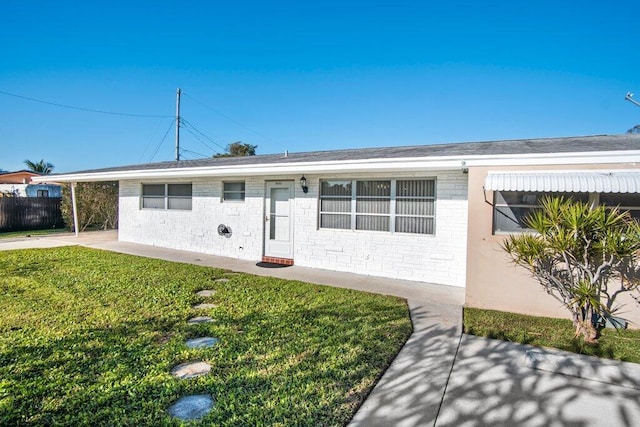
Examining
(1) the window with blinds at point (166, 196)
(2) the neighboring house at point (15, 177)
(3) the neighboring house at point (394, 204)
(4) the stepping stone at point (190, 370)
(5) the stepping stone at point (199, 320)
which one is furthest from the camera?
(2) the neighboring house at point (15, 177)

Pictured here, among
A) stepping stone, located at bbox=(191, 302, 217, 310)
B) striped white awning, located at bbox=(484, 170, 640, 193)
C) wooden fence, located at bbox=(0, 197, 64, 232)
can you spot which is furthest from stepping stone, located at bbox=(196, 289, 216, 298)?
wooden fence, located at bbox=(0, 197, 64, 232)

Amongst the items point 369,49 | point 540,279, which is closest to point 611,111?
point 369,49

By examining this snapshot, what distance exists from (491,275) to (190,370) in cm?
495

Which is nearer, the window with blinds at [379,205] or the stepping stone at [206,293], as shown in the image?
the stepping stone at [206,293]

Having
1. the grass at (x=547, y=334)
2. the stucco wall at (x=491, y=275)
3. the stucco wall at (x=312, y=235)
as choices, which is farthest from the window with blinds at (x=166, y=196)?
the grass at (x=547, y=334)

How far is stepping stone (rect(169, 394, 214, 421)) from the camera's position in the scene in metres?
2.69

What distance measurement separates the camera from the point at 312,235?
29.9ft

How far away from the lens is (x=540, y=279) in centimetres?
508

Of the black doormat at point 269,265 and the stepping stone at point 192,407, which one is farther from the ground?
the black doormat at point 269,265

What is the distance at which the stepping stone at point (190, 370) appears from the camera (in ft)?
10.9

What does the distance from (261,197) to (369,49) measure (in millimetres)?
10919

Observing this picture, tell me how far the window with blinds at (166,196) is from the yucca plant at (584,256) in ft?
33.4

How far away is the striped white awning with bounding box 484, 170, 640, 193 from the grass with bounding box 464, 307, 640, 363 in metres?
2.03

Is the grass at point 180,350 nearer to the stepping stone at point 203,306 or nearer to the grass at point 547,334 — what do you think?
the stepping stone at point 203,306
